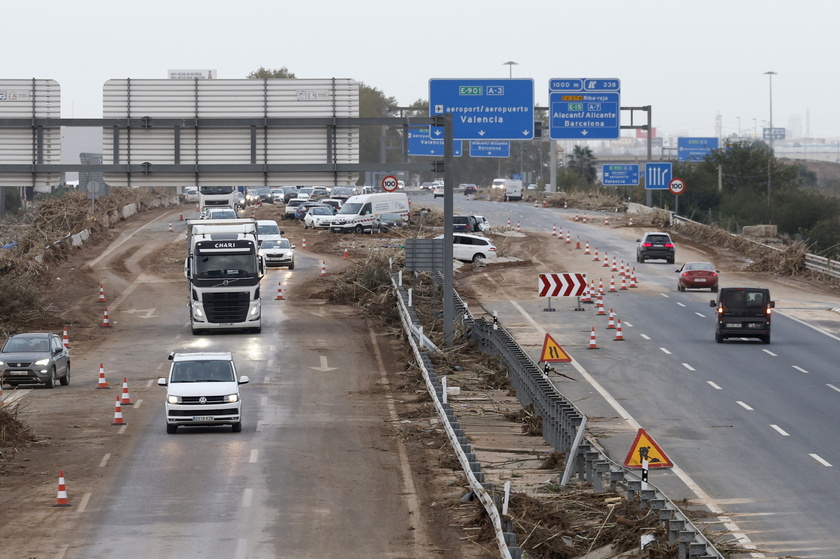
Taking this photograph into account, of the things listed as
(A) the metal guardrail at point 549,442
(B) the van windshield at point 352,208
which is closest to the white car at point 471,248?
(B) the van windshield at point 352,208

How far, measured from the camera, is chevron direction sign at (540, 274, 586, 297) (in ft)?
143

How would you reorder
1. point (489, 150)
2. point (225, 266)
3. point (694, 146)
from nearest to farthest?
1. point (225, 266)
2. point (489, 150)
3. point (694, 146)

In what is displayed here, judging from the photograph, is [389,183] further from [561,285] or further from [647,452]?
[647,452]

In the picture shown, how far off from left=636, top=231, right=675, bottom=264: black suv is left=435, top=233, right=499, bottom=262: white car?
7603mm

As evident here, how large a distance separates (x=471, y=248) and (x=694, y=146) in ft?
407

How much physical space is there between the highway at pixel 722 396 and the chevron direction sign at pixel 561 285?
1.18 m

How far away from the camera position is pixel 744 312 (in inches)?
1566

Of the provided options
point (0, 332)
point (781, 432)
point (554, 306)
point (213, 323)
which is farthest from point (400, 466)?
point (554, 306)

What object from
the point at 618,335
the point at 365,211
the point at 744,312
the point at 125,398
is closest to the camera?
the point at 125,398

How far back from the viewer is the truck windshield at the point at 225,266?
136 feet

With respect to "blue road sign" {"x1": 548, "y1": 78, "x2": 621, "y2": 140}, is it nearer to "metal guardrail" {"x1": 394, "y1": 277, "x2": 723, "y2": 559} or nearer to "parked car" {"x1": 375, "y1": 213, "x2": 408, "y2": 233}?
"parked car" {"x1": 375, "y1": 213, "x2": 408, "y2": 233}

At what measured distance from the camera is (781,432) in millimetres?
26938

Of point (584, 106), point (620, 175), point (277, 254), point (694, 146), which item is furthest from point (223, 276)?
point (694, 146)

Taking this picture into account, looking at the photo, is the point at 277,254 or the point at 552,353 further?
the point at 277,254
